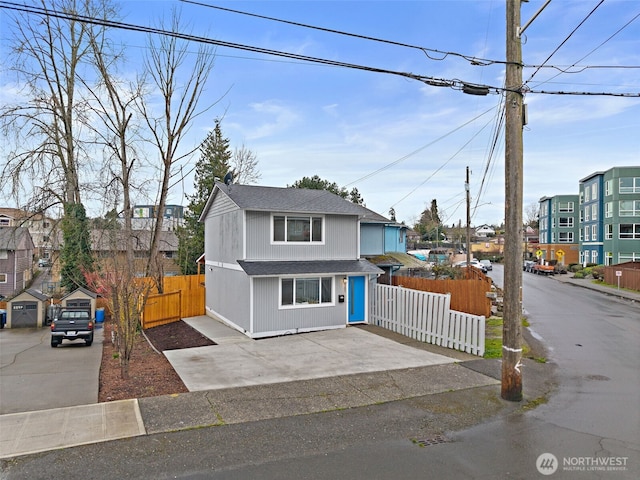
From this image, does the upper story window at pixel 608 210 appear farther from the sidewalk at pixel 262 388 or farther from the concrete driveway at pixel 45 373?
the concrete driveway at pixel 45 373

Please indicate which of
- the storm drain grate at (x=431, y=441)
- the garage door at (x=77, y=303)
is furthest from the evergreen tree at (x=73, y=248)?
the storm drain grate at (x=431, y=441)

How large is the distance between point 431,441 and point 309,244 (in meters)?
11.0

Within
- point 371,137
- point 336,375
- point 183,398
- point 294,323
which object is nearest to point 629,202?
point 371,137

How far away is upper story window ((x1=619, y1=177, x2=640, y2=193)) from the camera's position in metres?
48.3

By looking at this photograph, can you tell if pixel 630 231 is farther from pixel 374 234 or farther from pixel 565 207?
pixel 374 234

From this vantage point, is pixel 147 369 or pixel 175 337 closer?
pixel 147 369

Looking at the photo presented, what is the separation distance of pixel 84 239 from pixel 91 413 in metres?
19.5

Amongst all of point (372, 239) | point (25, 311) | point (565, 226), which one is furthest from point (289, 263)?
point (565, 226)

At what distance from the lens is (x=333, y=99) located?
61.1ft

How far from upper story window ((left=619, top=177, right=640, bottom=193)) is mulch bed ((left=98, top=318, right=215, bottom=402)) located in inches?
2020

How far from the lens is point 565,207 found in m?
69.3

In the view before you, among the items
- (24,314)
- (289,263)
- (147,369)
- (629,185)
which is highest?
(629,185)

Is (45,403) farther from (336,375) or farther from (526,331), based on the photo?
(526,331)

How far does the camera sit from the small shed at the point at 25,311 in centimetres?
1981
